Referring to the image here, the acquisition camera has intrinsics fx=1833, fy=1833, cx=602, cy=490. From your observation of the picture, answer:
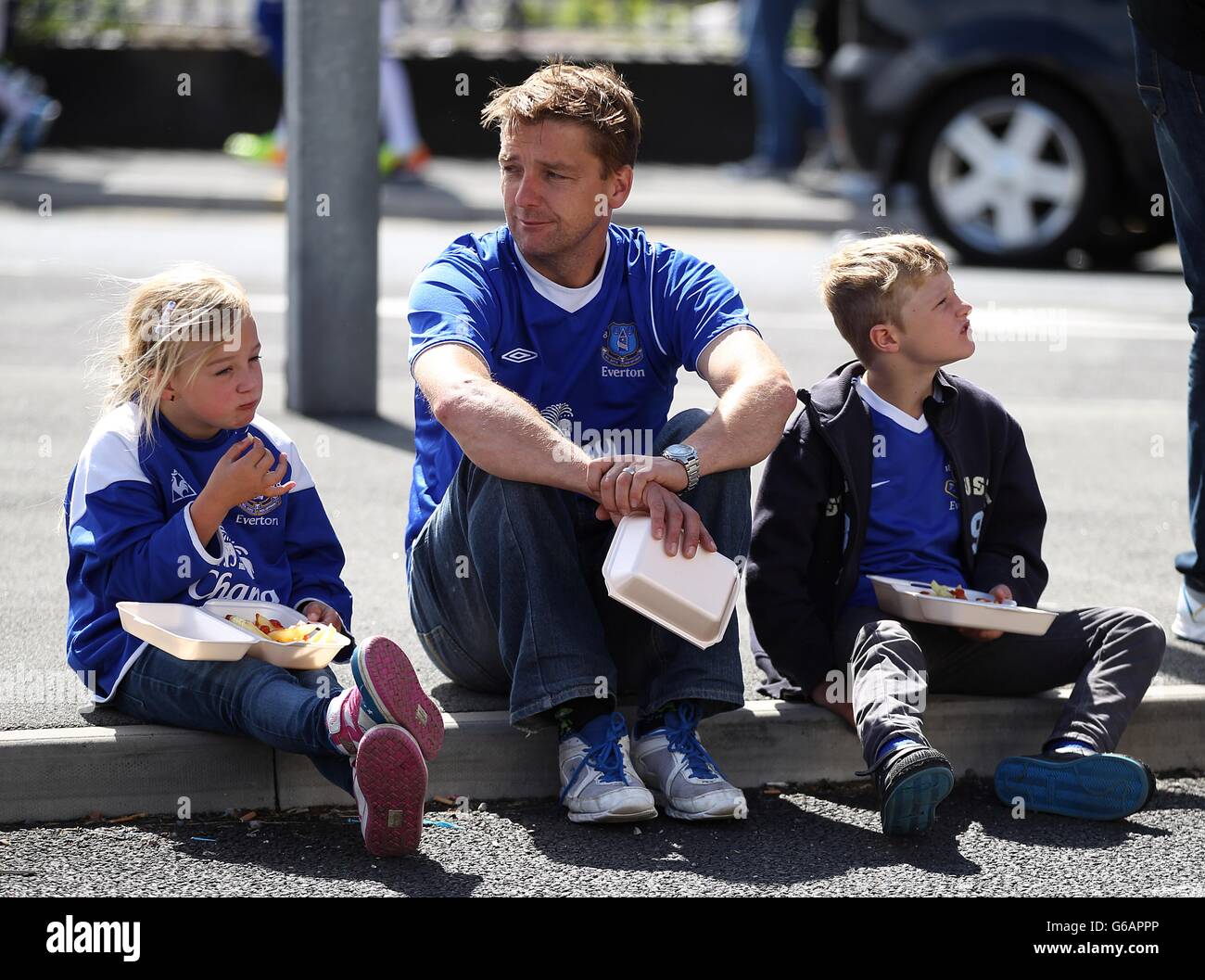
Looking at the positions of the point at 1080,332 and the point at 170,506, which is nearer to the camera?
the point at 170,506

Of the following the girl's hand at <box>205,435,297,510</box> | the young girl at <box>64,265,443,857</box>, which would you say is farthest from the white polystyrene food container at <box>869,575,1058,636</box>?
the girl's hand at <box>205,435,297,510</box>

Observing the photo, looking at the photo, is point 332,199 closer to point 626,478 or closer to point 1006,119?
point 626,478

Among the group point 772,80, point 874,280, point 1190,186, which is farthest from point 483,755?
point 772,80

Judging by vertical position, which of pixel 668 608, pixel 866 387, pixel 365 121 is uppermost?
pixel 365 121

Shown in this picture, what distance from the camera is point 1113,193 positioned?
10.6 m

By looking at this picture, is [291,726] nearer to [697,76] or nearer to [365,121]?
[365,121]

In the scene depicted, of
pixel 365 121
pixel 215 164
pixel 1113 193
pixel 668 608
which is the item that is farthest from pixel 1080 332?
pixel 215 164

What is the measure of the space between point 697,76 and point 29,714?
12.0 m

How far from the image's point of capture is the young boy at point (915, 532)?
3873 mm

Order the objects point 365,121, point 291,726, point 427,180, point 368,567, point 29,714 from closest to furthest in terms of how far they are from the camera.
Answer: point 291,726, point 29,714, point 368,567, point 365,121, point 427,180

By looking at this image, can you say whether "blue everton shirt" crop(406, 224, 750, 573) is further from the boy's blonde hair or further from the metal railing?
the metal railing

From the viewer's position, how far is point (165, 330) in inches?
146

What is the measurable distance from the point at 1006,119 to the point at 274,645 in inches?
316

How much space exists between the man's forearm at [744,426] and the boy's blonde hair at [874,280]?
37 centimetres
